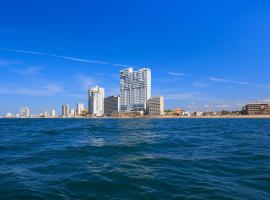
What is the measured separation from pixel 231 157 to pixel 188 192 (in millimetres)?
7309

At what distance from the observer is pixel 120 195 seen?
26.6 ft

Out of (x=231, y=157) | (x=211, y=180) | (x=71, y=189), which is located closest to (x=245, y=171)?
(x=211, y=180)

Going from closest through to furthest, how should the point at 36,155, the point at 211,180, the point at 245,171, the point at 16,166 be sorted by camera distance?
the point at 211,180 → the point at 245,171 → the point at 16,166 → the point at 36,155

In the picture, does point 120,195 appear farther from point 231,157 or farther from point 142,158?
point 231,157

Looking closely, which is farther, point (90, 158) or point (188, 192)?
point (90, 158)

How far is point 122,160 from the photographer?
14.0m

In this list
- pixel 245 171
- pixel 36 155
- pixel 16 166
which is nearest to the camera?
pixel 245 171

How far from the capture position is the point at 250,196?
7883mm

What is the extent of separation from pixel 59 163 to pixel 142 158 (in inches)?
168

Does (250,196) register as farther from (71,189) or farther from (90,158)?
(90,158)

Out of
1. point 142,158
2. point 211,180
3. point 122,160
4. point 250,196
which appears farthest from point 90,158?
point 250,196

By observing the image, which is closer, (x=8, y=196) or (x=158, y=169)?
(x=8, y=196)

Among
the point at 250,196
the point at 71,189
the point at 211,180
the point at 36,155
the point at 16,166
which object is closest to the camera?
the point at 250,196

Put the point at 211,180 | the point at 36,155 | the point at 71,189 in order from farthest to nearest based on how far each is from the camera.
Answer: the point at 36,155 < the point at 211,180 < the point at 71,189
